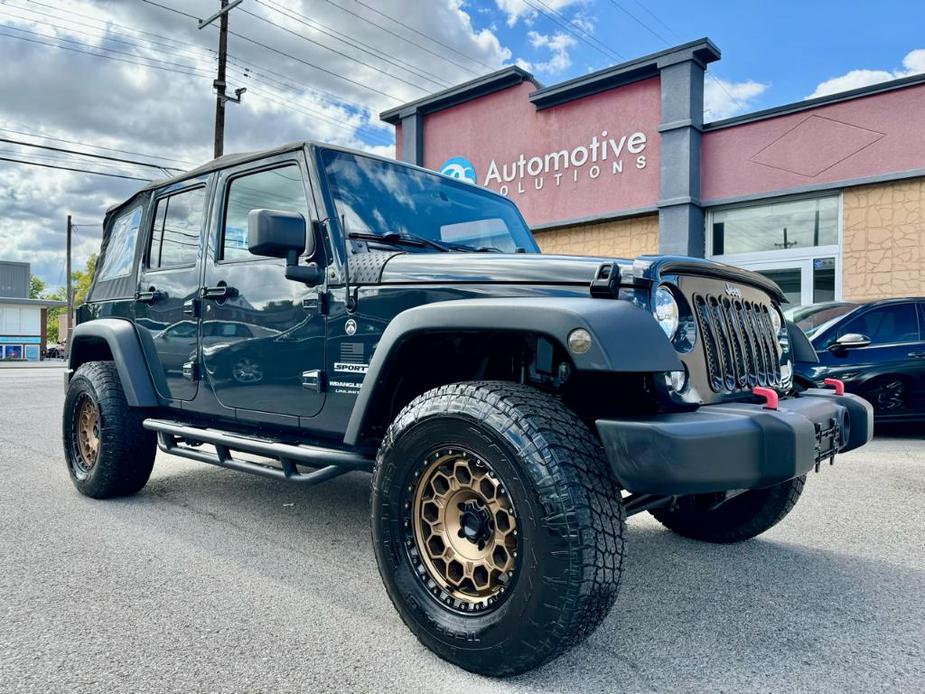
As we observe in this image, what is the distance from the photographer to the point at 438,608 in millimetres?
2434

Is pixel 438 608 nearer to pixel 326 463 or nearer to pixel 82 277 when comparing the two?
pixel 326 463

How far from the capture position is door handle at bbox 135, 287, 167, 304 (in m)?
4.18

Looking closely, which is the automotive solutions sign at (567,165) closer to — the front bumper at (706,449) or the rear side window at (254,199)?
the rear side window at (254,199)

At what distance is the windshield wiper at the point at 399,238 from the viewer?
3.20 metres

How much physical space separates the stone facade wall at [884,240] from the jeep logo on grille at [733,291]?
9290 millimetres

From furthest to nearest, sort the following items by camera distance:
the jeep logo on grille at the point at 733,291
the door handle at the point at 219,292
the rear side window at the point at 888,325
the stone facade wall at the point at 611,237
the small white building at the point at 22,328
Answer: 1. the small white building at the point at 22,328
2. the stone facade wall at the point at 611,237
3. the rear side window at the point at 888,325
4. the door handle at the point at 219,292
5. the jeep logo on grille at the point at 733,291

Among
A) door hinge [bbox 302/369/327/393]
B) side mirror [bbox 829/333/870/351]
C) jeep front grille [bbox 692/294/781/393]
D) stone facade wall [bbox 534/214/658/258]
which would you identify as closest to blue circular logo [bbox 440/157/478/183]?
stone facade wall [bbox 534/214/658/258]

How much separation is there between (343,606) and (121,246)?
3.26 meters

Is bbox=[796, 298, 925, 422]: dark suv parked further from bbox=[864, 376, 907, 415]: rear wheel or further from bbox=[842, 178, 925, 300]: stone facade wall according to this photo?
bbox=[842, 178, 925, 300]: stone facade wall

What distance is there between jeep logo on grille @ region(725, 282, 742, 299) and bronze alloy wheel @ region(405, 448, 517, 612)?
4.14 ft

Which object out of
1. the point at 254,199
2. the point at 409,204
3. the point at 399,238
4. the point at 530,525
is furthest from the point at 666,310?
the point at 254,199

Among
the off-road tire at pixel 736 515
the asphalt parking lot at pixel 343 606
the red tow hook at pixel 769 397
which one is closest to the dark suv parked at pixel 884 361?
the asphalt parking lot at pixel 343 606

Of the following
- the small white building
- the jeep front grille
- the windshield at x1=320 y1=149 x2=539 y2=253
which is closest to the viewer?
the jeep front grille

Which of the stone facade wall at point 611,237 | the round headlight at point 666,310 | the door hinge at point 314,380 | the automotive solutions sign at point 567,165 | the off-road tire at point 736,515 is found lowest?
the off-road tire at point 736,515
